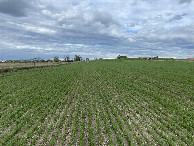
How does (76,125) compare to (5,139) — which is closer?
(5,139)

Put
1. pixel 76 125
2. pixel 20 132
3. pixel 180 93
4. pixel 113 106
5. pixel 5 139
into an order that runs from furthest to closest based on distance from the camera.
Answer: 1. pixel 180 93
2. pixel 113 106
3. pixel 76 125
4. pixel 20 132
5. pixel 5 139

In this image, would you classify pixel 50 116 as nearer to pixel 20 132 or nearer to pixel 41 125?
pixel 41 125

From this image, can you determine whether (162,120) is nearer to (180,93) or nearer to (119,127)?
(119,127)

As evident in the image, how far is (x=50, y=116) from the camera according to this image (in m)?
11.1

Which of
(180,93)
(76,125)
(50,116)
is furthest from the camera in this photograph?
(180,93)

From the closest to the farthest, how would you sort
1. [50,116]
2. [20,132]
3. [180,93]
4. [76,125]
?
[20,132] → [76,125] → [50,116] → [180,93]

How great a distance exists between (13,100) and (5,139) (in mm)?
9167

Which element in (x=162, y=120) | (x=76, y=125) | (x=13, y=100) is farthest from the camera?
(x=13, y=100)

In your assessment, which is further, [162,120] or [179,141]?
[162,120]

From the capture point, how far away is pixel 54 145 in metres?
7.42

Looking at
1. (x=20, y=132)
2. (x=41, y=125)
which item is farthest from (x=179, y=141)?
(x=20, y=132)

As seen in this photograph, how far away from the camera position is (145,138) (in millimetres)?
8102

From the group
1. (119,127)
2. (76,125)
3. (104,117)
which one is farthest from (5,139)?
(119,127)

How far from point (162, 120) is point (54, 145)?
997cm
